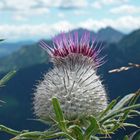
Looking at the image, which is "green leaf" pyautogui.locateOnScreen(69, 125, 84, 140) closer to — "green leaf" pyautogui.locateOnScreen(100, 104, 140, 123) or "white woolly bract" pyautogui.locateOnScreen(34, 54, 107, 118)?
"green leaf" pyautogui.locateOnScreen(100, 104, 140, 123)

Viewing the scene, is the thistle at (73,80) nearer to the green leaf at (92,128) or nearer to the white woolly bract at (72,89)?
the white woolly bract at (72,89)

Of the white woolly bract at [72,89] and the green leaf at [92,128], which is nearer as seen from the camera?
the green leaf at [92,128]

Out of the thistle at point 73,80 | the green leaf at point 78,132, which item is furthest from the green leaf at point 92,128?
the thistle at point 73,80

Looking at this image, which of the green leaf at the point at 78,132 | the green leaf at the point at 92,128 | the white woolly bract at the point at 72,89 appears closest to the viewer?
the green leaf at the point at 92,128

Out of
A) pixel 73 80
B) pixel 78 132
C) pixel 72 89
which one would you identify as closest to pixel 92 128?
pixel 78 132

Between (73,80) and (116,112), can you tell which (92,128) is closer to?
(116,112)

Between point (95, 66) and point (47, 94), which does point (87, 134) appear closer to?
point (47, 94)

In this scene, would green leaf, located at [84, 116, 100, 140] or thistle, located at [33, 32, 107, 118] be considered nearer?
green leaf, located at [84, 116, 100, 140]

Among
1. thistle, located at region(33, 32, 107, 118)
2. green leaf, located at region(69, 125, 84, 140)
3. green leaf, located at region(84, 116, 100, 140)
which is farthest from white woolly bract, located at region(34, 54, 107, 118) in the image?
green leaf, located at region(84, 116, 100, 140)
